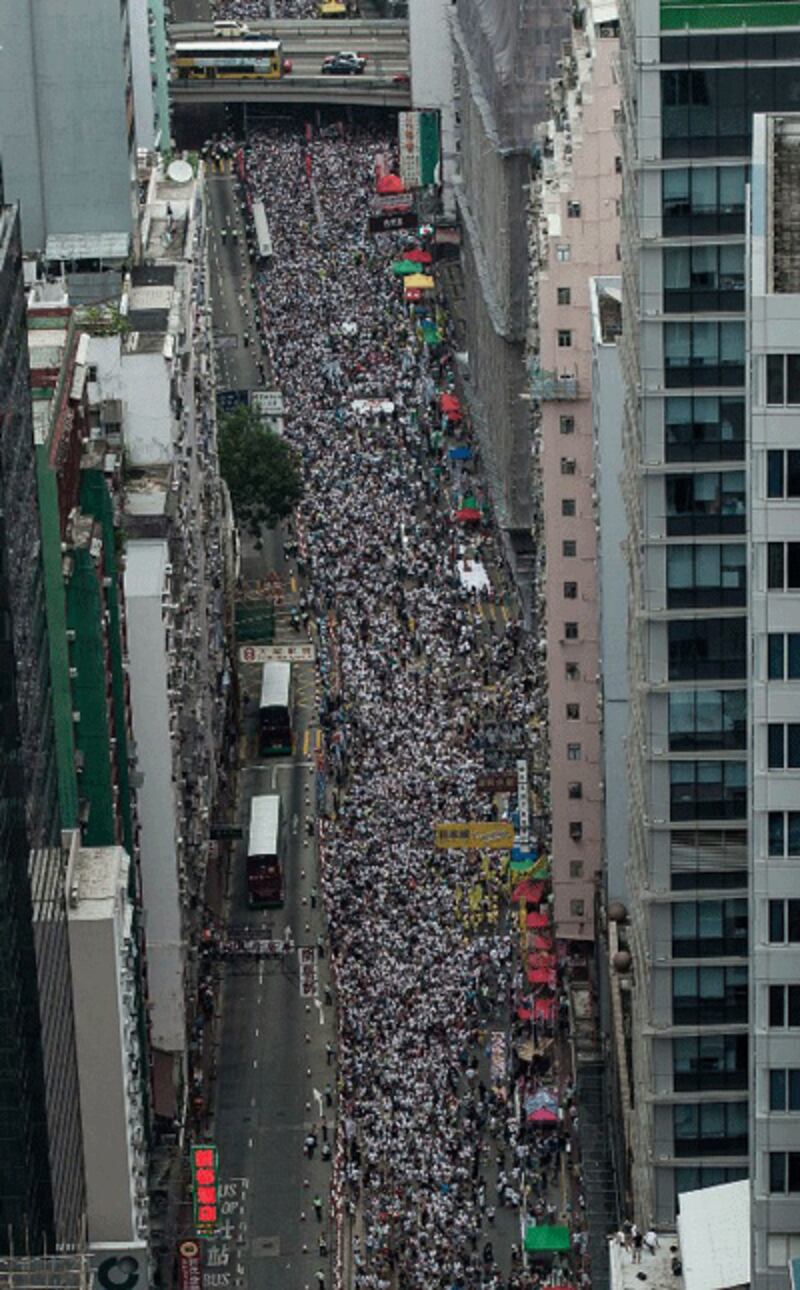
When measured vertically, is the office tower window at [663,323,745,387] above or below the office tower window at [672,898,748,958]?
above

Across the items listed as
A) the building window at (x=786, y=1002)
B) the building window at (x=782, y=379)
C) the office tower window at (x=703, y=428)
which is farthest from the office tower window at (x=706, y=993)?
the building window at (x=782, y=379)

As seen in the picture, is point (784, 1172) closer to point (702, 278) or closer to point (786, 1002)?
→ point (786, 1002)

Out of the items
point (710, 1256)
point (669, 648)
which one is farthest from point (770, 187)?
point (669, 648)

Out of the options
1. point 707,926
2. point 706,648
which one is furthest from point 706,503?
point 707,926

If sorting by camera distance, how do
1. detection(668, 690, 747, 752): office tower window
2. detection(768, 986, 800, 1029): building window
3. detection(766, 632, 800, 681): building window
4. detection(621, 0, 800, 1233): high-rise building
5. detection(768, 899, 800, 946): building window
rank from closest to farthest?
detection(766, 632, 800, 681): building window
detection(768, 899, 800, 946): building window
detection(768, 986, 800, 1029): building window
detection(621, 0, 800, 1233): high-rise building
detection(668, 690, 747, 752): office tower window

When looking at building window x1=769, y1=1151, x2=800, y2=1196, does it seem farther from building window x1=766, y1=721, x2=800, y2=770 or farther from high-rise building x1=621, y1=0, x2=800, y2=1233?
high-rise building x1=621, y1=0, x2=800, y2=1233

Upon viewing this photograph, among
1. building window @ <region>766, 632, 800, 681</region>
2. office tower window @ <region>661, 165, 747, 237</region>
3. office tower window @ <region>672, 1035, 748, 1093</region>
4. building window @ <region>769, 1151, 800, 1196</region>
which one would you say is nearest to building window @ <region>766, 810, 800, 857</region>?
building window @ <region>766, 632, 800, 681</region>
